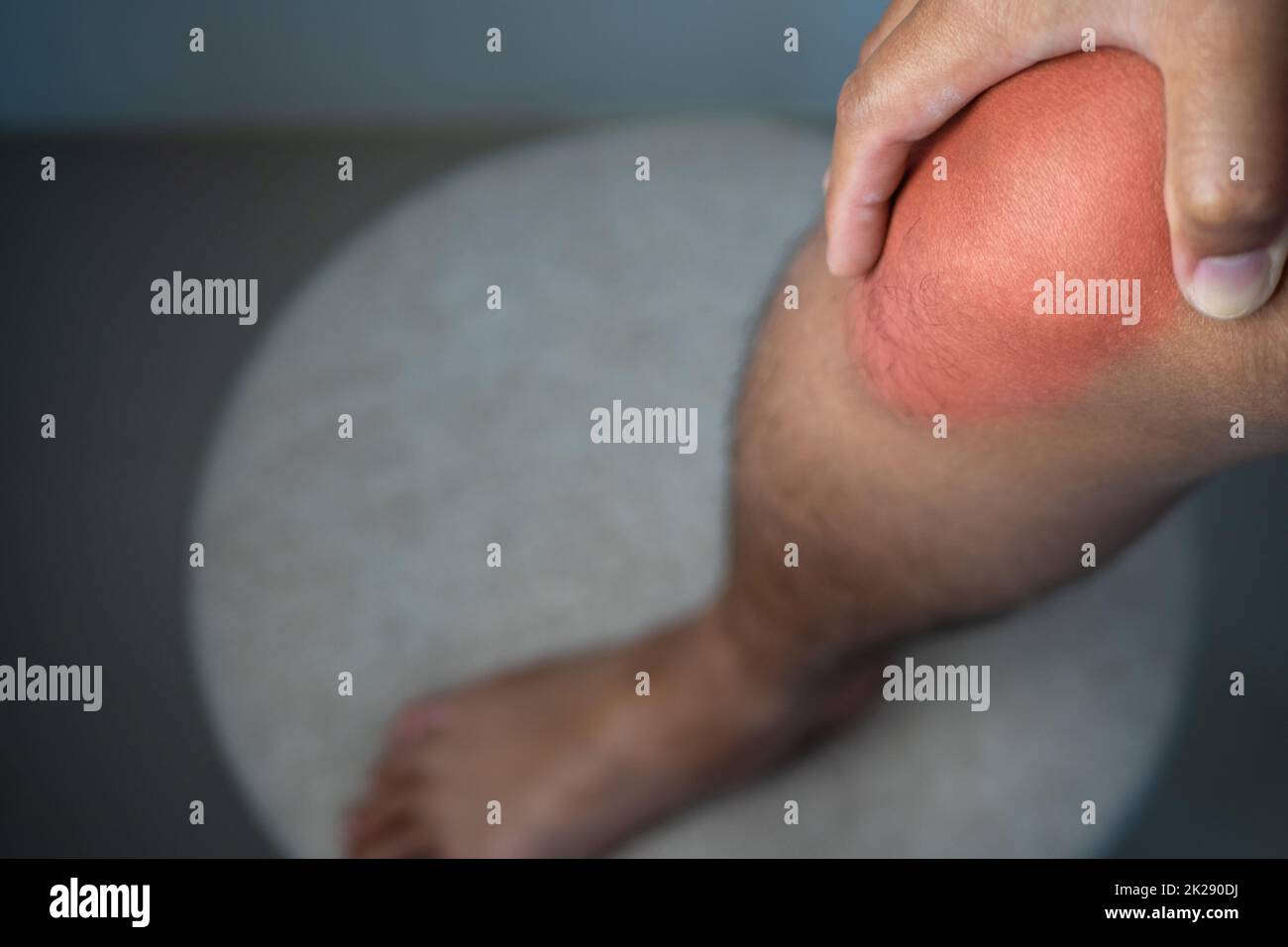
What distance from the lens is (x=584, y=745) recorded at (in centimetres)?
84

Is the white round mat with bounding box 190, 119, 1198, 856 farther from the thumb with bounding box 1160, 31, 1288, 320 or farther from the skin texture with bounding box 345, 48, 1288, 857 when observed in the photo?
the thumb with bounding box 1160, 31, 1288, 320

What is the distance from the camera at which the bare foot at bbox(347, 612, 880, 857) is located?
2.62ft

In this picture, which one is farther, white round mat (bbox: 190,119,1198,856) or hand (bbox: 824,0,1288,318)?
white round mat (bbox: 190,119,1198,856)

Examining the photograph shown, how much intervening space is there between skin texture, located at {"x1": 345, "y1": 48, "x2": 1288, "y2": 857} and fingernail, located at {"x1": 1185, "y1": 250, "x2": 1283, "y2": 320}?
19 millimetres

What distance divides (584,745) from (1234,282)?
631mm

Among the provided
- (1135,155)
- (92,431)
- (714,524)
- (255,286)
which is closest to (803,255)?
(1135,155)

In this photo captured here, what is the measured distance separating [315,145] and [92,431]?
34cm

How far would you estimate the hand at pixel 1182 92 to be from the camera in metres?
0.29

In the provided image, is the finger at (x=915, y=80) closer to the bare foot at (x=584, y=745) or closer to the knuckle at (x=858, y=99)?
the knuckle at (x=858, y=99)

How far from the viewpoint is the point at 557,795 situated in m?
0.83

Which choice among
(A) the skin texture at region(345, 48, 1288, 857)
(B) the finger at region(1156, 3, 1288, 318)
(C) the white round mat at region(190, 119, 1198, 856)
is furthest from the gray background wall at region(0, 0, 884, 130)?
(B) the finger at region(1156, 3, 1288, 318)

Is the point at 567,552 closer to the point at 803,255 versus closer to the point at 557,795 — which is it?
the point at 557,795

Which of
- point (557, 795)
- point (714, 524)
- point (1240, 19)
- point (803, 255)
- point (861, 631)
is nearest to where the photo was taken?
point (1240, 19)

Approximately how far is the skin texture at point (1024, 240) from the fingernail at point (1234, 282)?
2 cm
